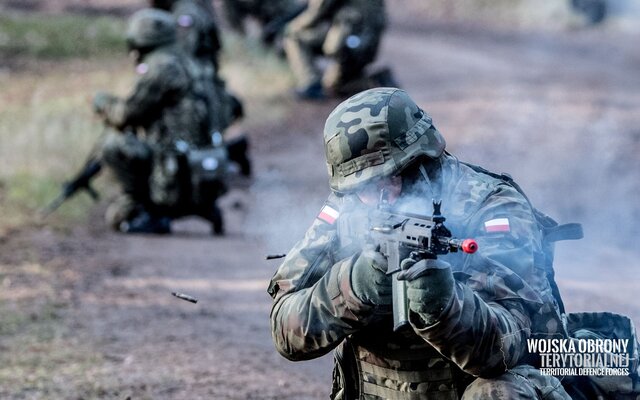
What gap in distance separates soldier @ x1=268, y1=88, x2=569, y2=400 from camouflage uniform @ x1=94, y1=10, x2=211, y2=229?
20.9 feet

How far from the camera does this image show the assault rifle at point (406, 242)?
4004mm

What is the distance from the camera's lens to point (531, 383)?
4.44 m

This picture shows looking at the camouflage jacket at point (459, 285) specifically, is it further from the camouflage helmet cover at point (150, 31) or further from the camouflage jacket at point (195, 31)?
the camouflage jacket at point (195, 31)

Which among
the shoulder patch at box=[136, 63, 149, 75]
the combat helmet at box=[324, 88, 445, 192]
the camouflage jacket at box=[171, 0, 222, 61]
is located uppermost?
the camouflage jacket at box=[171, 0, 222, 61]

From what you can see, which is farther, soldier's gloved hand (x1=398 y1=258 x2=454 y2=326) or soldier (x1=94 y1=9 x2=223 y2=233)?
soldier (x1=94 y1=9 x2=223 y2=233)

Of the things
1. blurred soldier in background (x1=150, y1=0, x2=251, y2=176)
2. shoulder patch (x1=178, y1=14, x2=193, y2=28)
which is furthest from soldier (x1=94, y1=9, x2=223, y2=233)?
shoulder patch (x1=178, y1=14, x2=193, y2=28)

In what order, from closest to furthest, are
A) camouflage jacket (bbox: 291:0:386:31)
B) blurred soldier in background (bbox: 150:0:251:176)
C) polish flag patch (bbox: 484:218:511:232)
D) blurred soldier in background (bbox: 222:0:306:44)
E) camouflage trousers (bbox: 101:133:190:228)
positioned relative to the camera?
polish flag patch (bbox: 484:218:511:232) < camouflage trousers (bbox: 101:133:190:228) < blurred soldier in background (bbox: 150:0:251:176) < camouflage jacket (bbox: 291:0:386:31) < blurred soldier in background (bbox: 222:0:306:44)

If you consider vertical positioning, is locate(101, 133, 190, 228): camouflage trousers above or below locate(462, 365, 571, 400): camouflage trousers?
above

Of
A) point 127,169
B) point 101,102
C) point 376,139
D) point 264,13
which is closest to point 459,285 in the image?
point 376,139

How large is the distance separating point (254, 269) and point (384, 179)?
5634 millimetres

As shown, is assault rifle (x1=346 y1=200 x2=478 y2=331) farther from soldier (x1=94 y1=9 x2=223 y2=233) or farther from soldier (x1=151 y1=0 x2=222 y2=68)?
soldier (x1=151 y1=0 x2=222 y2=68)

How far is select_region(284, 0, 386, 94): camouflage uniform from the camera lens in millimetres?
17516

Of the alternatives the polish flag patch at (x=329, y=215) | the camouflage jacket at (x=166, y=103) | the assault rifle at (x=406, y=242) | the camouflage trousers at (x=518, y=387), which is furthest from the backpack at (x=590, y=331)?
the camouflage jacket at (x=166, y=103)

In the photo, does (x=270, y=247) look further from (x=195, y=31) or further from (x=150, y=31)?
(x=195, y=31)
